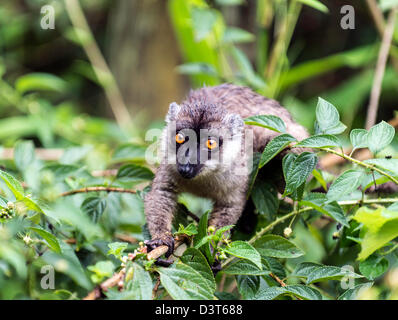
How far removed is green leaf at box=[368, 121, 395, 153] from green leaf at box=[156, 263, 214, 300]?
129cm

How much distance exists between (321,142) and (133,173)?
1.64 meters

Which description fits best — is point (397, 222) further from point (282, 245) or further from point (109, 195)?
point (109, 195)

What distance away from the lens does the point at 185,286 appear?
2.49 m

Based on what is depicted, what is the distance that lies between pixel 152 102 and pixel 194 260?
21.5 ft

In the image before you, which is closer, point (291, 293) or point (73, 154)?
point (291, 293)

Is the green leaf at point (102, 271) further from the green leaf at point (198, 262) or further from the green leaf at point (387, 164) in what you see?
the green leaf at point (387, 164)

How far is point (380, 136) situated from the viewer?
2.86 meters

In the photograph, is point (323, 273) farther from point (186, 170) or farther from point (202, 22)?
point (202, 22)

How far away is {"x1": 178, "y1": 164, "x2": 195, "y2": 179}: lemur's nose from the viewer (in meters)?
3.62

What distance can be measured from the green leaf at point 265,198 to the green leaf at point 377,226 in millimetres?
1074

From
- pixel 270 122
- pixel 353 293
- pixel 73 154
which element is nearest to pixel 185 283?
pixel 353 293

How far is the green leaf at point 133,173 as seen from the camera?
3.81 metres

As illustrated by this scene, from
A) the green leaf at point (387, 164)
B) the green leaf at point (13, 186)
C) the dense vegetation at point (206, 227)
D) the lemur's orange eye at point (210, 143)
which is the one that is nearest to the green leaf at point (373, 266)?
the dense vegetation at point (206, 227)
